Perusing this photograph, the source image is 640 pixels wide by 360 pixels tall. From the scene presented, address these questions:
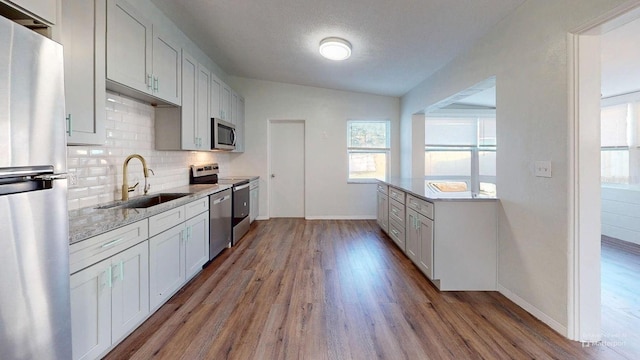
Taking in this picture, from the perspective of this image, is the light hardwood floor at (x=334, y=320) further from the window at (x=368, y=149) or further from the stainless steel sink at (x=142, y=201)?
the window at (x=368, y=149)

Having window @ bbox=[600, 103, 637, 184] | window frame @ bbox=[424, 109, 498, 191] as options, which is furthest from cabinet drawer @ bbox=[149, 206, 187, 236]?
window @ bbox=[600, 103, 637, 184]

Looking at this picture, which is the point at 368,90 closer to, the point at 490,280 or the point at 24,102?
the point at 490,280

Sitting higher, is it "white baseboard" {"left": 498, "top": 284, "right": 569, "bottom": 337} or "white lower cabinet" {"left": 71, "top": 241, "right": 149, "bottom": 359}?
"white lower cabinet" {"left": 71, "top": 241, "right": 149, "bottom": 359}

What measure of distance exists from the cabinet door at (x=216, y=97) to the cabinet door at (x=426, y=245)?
119 inches

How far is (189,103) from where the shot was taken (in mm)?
3148

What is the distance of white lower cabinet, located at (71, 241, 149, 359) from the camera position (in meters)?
1.41

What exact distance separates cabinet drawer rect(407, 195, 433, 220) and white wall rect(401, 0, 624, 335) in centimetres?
60

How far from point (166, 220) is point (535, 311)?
2943 millimetres

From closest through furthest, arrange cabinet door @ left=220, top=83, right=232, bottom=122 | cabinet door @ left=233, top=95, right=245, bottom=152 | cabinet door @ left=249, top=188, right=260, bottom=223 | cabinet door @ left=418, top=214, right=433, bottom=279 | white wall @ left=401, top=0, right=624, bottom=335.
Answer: white wall @ left=401, top=0, right=624, bottom=335
cabinet door @ left=418, top=214, right=433, bottom=279
cabinet door @ left=220, top=83, right=232, bottom=122
cabinet door @ left=249, top=188, right=260, bottom=223
cabinet door @ left=233, top=95, right=245, bottom=152

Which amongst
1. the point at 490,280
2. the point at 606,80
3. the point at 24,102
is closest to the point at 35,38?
the point at 24,102

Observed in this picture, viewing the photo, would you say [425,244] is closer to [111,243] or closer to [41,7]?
[111,243]

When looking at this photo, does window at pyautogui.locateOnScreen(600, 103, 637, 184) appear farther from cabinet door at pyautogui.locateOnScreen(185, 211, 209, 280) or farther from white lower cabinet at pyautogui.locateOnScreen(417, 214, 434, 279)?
cabinet door at pyautogui.locateOnScreen(185, 211, 209, 280)

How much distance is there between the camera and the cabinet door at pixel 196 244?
8.54 feet

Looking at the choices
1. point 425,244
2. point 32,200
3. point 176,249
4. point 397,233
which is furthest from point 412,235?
point 32,200
